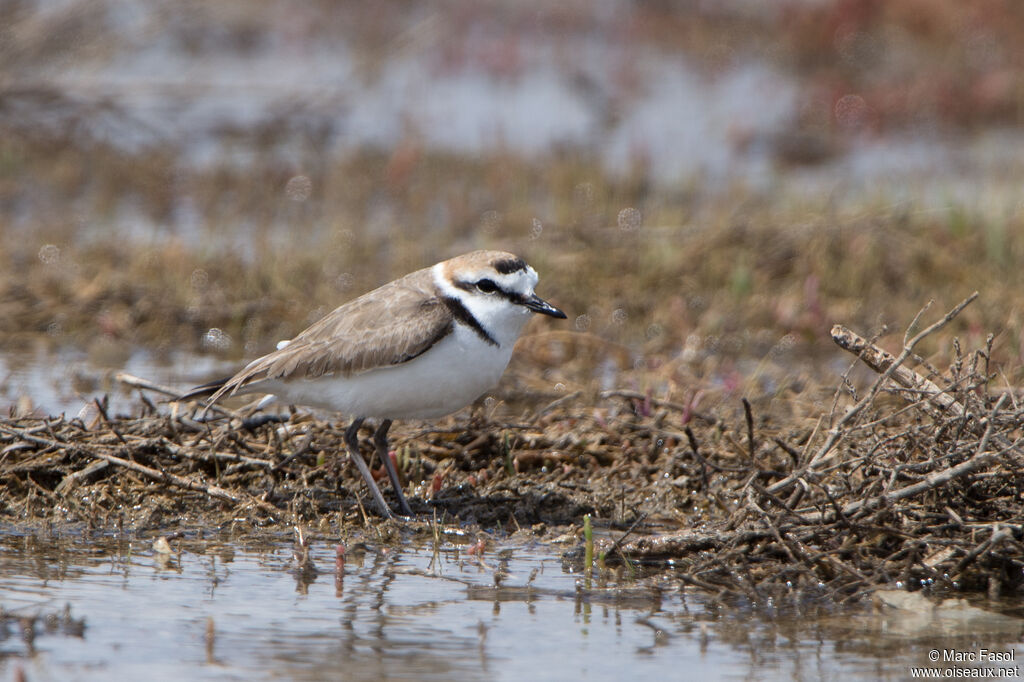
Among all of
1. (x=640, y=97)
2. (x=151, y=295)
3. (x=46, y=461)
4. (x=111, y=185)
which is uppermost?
(x=640, y=97)

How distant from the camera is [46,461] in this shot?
648cm

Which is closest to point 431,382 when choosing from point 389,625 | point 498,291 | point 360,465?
point 498,291

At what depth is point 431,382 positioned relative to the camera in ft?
19.5

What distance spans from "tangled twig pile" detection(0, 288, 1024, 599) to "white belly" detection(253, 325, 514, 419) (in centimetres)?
52

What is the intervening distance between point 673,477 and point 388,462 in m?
1.41

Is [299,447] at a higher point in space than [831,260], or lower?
lower

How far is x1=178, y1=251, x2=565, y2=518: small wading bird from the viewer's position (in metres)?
5.95

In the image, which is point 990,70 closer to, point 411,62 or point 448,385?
point 411,62

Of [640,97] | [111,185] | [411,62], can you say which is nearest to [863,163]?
[640,97]

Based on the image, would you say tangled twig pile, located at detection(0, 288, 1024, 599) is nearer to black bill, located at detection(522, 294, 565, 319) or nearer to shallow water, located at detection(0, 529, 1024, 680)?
shallow water, located at detection(0, 529, 1024, 680)

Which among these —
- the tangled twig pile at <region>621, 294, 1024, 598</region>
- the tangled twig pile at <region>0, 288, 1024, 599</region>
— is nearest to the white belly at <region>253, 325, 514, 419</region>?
the tangled twig pile at <region>0, 288, 1024, 599</region>

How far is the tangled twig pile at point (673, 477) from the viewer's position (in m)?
5.23

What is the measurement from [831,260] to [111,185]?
7.37 m

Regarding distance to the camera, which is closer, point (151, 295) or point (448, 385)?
point (448, 385)
